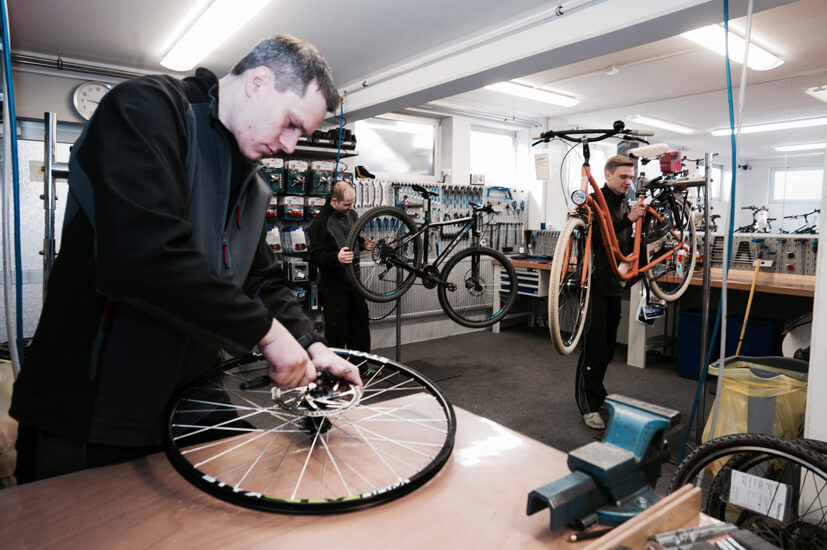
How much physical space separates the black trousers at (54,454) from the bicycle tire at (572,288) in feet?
7.34

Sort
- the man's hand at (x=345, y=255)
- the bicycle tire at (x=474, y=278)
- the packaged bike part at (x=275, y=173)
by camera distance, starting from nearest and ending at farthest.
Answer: the man's hand at (x=345, y=255)
the bicycle tire at (x=474, y=278)
the packaged bike part at (x=275, y=173)

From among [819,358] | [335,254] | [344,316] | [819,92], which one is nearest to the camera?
[819,358]

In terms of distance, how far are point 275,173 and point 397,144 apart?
5.87 feet

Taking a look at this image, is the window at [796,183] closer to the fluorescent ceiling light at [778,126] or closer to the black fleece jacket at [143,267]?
the fluorescent ceiling light at [778,126]

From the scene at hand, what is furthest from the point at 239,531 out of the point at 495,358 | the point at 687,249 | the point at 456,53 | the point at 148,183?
the point at 495,358

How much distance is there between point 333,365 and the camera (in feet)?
3.09

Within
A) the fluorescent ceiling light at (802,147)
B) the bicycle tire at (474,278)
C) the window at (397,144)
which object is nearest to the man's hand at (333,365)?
the bicycle tire at (474,278)

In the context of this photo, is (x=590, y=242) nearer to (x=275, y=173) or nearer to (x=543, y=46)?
(x=543, y=46)

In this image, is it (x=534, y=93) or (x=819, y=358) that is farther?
(x=534, y=93)

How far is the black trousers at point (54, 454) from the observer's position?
0.87 metres

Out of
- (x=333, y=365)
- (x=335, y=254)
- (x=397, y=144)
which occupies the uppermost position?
(x=397, y=144)

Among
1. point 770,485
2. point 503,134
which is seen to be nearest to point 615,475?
point 770,485

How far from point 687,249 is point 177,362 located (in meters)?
3.91

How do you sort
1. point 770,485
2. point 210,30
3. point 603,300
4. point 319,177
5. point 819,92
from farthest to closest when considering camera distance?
point 819,92, point 319,177, point 210,30, point 603,300, point 770,485
